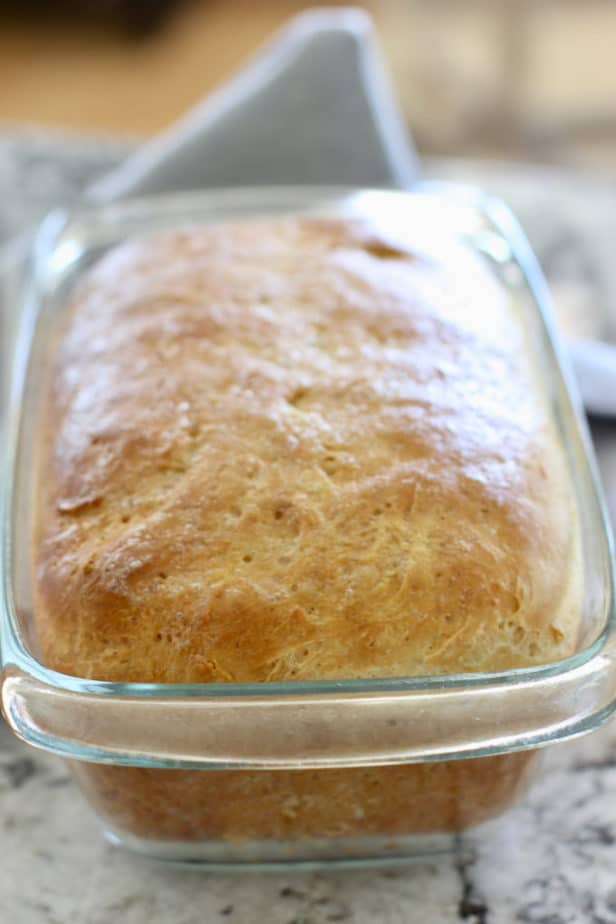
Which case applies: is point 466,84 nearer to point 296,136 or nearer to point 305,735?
point 296,136

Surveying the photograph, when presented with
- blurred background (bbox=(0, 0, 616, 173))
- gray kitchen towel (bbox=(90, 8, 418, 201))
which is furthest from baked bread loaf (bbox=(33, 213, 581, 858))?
blurred background (bbox=(0, 0, 616, 173))

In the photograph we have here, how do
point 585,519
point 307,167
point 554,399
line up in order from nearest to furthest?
point 585,519
point 554,399
point 307,167

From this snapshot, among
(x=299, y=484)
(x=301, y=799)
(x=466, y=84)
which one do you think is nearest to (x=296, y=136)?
(x=299, y=484)

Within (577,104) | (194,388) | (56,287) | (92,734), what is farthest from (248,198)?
(577,104)

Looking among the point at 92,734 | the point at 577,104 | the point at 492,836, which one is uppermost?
the point at 92,734

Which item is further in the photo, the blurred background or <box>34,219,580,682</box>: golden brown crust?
the blurred background

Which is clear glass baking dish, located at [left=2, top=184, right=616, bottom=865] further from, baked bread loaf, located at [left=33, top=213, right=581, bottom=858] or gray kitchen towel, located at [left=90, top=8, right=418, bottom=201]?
gray kitchen towel, located at [left=90, top=8, right=418, bottom=201]

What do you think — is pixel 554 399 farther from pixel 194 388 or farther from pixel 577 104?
pixel 577 104
